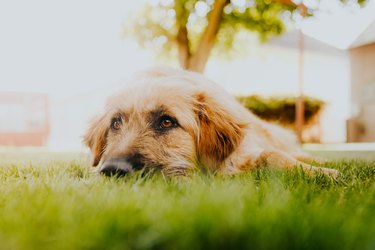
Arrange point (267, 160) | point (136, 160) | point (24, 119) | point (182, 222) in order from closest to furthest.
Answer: point (182, 222) → point (136, 160) → point (267, 160) → point (24, 119)

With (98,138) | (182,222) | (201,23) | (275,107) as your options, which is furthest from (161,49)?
(182,222)

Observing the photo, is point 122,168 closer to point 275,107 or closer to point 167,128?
point 167,128

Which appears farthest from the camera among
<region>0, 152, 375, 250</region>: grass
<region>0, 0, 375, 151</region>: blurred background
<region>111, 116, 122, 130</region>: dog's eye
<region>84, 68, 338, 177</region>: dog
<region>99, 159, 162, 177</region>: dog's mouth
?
<region>0, 0, 375, 151</region>: blurred background

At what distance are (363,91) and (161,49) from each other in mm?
7894

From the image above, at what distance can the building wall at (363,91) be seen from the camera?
7857mm

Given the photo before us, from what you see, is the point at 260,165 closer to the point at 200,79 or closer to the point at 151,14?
the point at 200,79

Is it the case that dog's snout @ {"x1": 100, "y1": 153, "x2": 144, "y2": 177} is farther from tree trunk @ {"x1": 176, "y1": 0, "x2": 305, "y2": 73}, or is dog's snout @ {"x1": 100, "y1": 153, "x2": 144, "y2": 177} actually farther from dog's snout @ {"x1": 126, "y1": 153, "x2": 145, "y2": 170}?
tree trunk @ {"x1": 176, "y1": 0, "x2": 305, "y2": 73}

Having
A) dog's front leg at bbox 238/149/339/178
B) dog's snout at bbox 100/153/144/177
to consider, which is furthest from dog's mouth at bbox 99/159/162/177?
dog's front leg at bbox 238/149/339/178

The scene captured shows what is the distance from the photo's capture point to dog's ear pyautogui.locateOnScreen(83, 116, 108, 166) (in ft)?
11.2

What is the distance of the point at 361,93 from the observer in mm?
8531

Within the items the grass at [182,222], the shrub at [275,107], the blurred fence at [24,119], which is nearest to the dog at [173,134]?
the grass at [182,222]

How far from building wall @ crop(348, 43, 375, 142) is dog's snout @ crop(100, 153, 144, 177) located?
598 centimetres

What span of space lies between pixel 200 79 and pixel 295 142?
2.46m

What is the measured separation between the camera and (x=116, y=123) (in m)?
3.28
